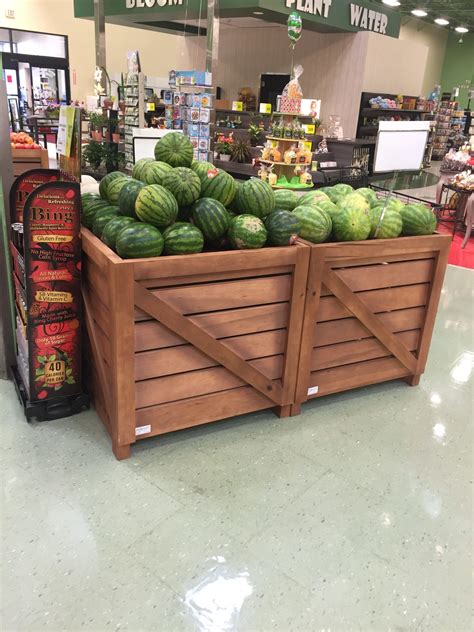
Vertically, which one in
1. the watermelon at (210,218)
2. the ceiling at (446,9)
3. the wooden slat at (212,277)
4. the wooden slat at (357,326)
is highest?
the ceiling at (446,9)

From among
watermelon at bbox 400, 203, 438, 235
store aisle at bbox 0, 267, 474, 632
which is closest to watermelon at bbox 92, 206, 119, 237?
store aisle at bbox 0, 267, 474, 632

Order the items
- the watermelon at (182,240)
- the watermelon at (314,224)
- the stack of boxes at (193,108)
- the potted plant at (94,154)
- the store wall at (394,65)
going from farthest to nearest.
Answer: the store wall at (394,65), the potted plant at (94,154), the stack of boxes at (193,108), the watermelon at (314,224), the watermelon at (182,240)

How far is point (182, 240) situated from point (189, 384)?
0.69m

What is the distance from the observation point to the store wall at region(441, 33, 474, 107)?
79.4ft

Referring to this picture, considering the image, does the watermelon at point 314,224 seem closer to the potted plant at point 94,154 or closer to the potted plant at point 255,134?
the potted plant at point 94,154

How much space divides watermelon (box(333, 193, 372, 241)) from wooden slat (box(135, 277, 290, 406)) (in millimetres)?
837

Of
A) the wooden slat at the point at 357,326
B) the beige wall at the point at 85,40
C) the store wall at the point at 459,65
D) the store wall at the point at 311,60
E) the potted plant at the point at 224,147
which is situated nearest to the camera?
the wooden slat at the point at 357,326

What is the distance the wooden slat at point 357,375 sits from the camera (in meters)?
2.91

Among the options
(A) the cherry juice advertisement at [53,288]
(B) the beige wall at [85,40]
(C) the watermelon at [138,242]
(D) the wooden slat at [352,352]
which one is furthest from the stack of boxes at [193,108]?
(B) the beige wall at [85,40]

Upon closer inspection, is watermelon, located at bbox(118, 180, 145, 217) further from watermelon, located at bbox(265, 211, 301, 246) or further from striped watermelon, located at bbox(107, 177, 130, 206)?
watermelon, located at bbox(265, 211, 301, 246)

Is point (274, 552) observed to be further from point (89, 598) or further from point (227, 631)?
point (89, 598)

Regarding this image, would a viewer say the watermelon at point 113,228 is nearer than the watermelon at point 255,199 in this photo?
Yes

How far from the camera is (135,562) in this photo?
1878 mm

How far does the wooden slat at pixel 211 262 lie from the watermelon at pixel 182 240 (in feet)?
0.17
